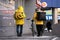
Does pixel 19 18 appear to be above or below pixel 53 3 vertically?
below

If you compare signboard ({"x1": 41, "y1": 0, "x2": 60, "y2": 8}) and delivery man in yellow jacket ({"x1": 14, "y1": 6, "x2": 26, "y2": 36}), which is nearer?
delivery man in yellow jacket ({"x1": 14, "y1": 6, "x2": 26, "y2": 36})

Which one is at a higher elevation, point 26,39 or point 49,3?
point 49,3

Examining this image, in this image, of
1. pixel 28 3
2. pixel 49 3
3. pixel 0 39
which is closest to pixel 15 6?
pixel 28 3

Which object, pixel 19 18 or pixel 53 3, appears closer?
pixel 19 18

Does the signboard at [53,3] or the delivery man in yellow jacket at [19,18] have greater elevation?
the signboard at [53,3]

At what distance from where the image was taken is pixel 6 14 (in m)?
13.5

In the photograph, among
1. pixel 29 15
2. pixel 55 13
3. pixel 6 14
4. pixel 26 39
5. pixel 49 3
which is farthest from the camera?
pixel 55 13

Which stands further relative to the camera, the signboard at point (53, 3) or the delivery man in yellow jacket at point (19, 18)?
the signboard at point (53, 3)

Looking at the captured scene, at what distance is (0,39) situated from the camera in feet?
36.3

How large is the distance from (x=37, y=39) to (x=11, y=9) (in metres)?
3.16

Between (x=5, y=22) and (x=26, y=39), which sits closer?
(x=26, y=39)

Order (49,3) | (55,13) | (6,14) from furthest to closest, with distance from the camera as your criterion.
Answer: (55,13) → (49,3) → (6,14)

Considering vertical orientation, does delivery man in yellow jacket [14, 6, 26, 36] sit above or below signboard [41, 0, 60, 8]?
below

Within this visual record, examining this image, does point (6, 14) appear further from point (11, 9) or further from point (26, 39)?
point (26, 39)
